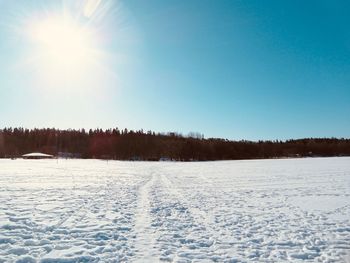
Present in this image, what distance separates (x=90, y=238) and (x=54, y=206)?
528 cm

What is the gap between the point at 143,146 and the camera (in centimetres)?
16138

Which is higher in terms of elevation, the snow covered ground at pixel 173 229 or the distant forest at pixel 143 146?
the distant forest at pixel 143 146

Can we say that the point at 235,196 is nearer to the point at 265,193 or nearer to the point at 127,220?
the point at 265,193

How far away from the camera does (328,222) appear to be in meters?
10.5

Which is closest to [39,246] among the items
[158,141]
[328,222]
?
[328,222]

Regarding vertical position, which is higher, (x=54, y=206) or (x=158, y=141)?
(x=158, y=141)

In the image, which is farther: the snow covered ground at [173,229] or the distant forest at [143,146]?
the distant forest at [143,146]

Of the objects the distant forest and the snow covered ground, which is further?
the distant forest

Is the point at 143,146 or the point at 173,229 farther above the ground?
the point at 143,146

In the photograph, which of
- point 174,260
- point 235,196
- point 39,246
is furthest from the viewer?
point 235,196

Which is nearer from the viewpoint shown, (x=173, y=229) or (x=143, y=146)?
(x=173, y=229)

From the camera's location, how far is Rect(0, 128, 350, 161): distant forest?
5935 inches

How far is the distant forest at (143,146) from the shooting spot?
150750 millimetres

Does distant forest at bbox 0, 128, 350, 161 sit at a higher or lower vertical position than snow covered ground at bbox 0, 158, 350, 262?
higher
